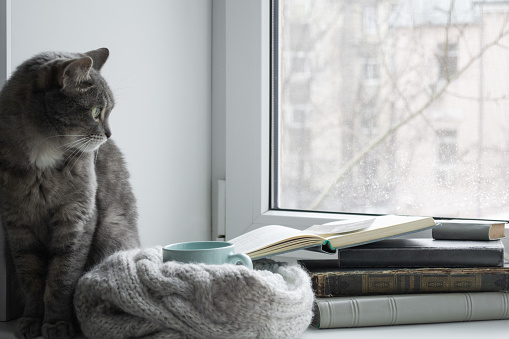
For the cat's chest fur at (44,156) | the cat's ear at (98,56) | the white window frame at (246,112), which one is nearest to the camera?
the cat's chest fur at (44,156)

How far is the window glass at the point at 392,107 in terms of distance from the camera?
3.73 feet

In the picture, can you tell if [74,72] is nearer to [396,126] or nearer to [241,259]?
[241,259]

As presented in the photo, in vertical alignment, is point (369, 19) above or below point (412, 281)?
above

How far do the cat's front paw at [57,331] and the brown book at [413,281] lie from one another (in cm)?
36

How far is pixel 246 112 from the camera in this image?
129cm

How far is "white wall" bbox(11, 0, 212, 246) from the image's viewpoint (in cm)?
94

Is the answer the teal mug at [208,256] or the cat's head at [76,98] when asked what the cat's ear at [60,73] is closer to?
the cat's head at [76,98]

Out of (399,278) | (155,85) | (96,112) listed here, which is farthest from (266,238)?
(155,85)

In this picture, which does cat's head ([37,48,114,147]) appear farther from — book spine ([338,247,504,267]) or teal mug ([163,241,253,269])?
book spine ([338,247,504,267])

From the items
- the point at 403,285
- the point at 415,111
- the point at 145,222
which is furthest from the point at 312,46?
the point at 403,285

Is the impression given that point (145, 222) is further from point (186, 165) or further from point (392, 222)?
point (392, 222)

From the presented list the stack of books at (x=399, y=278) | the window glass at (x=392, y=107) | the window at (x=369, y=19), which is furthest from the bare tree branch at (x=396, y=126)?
the stack of books at (x=399, y=278)

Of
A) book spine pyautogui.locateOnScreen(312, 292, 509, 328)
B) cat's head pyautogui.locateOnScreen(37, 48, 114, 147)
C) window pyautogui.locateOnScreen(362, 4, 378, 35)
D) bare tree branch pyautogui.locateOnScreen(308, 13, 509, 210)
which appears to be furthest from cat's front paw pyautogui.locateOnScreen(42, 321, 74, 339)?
window pyautogui.locateOnScreen(362, 4, 378, 35)

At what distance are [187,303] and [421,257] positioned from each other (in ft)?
1.27
